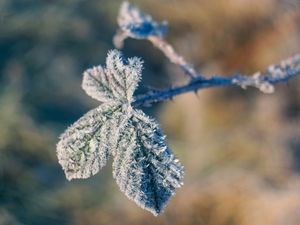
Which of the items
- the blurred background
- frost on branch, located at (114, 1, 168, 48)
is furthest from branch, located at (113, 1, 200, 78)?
the blurred background

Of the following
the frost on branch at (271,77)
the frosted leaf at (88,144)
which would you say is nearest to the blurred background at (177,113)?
the frost on branch at (271,77)

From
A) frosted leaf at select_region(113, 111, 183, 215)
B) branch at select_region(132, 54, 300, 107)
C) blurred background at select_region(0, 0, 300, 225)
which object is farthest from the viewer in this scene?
blurred background at select_region(0, 0, 300, 225)

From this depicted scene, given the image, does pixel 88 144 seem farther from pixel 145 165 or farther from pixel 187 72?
pixel 187 72

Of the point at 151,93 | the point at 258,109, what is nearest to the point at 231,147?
the point at 258,109

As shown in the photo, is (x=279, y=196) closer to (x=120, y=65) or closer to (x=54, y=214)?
(x=54, y=214)

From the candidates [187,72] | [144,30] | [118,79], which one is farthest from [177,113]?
[118,79]

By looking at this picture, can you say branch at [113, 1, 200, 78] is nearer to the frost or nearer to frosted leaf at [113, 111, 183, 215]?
Result: the frost
